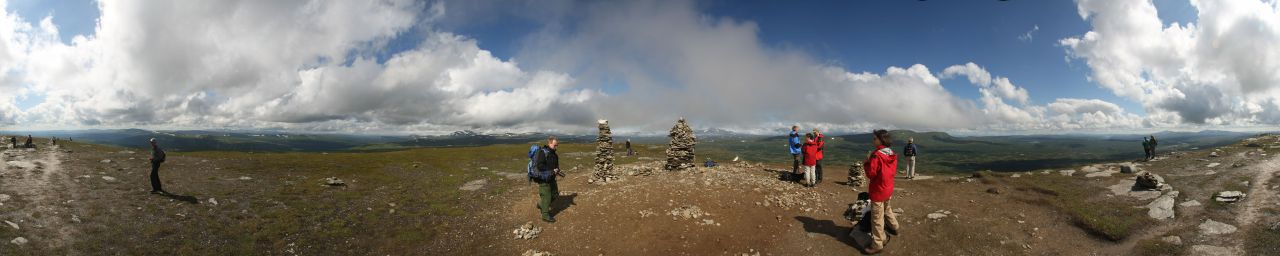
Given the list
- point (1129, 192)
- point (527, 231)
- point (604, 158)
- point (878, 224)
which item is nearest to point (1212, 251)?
point (878, 224)

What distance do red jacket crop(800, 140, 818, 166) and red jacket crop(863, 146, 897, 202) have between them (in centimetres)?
934

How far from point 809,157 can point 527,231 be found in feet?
45.7

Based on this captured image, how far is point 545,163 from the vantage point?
1566 centimetres

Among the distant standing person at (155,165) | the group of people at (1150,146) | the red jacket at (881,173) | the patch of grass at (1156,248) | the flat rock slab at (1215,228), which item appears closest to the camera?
the patch of grass at (1156,248)

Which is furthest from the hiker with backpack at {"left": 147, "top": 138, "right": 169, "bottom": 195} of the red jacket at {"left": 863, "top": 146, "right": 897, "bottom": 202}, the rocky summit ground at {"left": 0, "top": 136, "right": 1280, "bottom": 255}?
the red jacket at {"left": 863, "top": 146, "right": 897, "bottom": 202}

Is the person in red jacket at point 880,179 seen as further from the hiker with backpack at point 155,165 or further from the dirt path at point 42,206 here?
the hiker with backpack at point 155,165

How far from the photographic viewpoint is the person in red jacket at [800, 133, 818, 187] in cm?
2056

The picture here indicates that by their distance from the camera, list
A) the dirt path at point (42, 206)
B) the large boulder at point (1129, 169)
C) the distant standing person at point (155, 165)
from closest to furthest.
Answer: the dirt path at point (42, 206), the distant standing person at point (155, 165), the large boulder at point (1129, 169)

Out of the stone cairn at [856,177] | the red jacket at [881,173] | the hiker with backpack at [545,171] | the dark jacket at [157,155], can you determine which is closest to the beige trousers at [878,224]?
the red jacket at [881,173]

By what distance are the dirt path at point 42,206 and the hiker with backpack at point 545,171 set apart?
11.9 metres

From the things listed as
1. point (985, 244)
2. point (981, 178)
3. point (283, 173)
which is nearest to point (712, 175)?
point (985, 244)

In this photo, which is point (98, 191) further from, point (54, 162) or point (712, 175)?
point (712, 175)

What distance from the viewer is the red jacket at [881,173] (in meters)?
11.1

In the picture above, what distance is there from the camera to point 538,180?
15.7m
